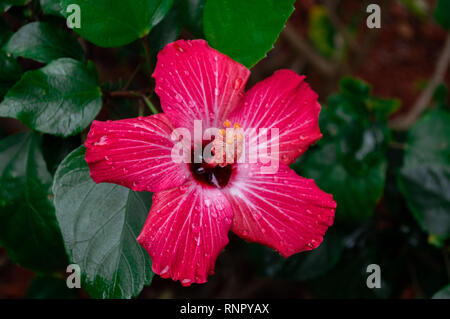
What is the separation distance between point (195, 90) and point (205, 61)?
0.07 m

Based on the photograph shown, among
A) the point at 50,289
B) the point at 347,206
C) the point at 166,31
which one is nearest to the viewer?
the point at 166,31

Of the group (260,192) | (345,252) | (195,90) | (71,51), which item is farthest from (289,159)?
(345,252)

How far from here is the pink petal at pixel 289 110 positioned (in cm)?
95

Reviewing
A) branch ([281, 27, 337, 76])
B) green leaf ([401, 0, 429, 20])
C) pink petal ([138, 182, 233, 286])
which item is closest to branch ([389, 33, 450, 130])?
green leaf ([401, 0, 429, 20])

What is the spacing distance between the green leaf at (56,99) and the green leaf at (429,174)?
127 cm

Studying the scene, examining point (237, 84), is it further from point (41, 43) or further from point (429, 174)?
point (429, 174)

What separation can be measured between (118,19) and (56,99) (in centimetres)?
28

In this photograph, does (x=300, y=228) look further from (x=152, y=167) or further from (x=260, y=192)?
(x=152, y=167)

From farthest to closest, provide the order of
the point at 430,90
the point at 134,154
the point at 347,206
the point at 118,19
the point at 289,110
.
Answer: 1. the point at 430,90
2. the point at 347,206
3. the point at 118,19
4. the point at 289,110
5. the point at 134,154

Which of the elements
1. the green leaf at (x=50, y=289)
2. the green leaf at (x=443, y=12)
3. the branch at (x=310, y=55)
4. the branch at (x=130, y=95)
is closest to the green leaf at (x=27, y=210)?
the branch at (x=130, y=95)

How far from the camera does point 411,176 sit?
1.62m

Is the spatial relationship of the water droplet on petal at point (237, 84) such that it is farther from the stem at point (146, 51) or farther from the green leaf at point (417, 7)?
the green leaf at point (417, 7)

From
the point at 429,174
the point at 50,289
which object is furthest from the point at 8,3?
the point at 429,174

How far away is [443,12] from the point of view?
1771 millimetres
